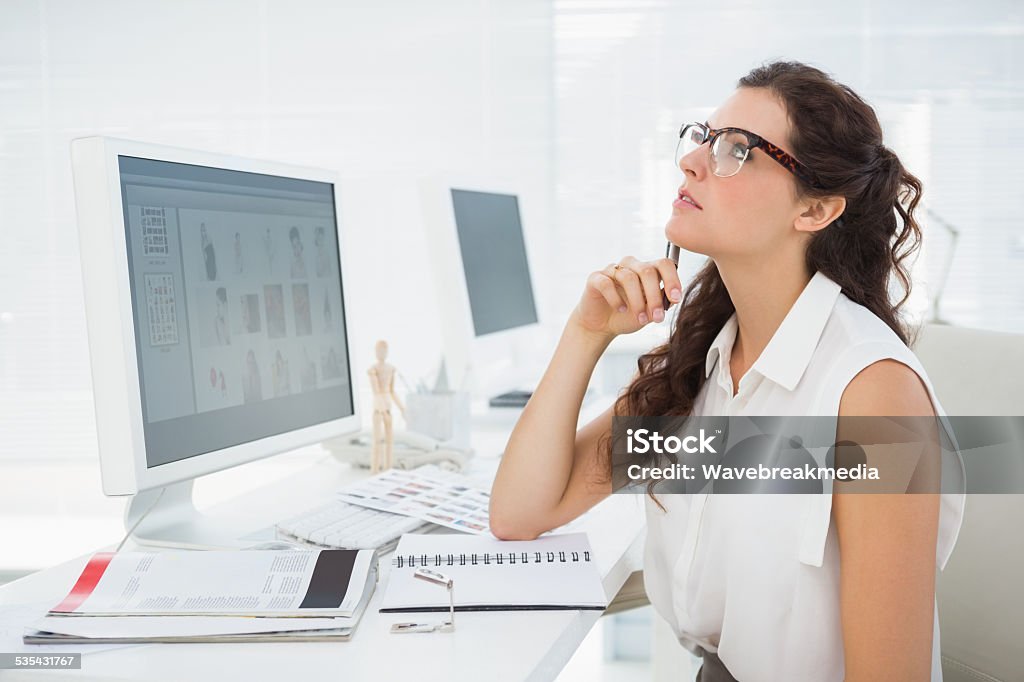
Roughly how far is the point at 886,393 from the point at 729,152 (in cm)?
36

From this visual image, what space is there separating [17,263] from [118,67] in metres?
0.80

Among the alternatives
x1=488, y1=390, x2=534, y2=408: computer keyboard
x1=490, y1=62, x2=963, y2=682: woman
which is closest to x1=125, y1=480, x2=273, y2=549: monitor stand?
x1=490, y1=62, x2=963, y2=682: woman

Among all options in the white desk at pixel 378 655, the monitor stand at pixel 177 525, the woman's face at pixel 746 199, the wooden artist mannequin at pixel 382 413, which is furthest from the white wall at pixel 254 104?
the white desk at pixel 378 655

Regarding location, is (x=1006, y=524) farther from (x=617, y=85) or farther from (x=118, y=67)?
(x=118, y=67)

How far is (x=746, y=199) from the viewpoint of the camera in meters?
1.13

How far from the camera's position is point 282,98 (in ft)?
10.5

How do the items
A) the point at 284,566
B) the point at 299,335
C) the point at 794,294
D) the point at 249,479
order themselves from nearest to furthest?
1. the point at 284,566
2. the point at 794,294
3. the point at 299,335
4. the point at 249,479

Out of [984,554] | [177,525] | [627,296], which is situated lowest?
[984,554]

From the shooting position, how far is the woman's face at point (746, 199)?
112 centimetres

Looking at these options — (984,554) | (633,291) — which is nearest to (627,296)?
(633,291)

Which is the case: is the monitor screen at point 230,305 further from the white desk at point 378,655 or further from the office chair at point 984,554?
the office chair at point 984,554

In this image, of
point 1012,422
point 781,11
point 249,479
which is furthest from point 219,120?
point 1012,422

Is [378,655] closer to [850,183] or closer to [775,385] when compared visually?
[775,385]

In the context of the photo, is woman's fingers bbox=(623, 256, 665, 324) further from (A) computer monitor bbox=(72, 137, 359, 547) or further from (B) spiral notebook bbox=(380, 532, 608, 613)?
(A) computer monitor bbox=(72, 137, 359, 547)
